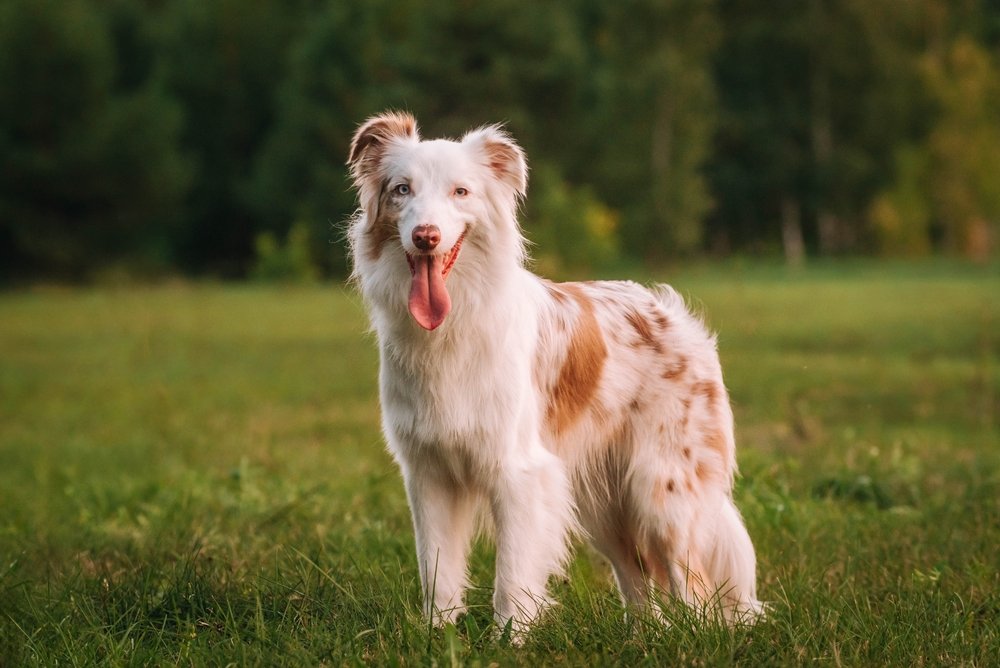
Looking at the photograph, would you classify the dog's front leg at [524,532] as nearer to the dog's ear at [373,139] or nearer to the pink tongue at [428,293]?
the pink tongue at [428,293]

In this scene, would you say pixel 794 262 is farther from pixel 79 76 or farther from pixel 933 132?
pixel 79 76

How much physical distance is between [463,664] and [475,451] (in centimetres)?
85

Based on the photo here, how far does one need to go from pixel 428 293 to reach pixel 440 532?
37.5 inches

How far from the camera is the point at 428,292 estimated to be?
14.0 ft

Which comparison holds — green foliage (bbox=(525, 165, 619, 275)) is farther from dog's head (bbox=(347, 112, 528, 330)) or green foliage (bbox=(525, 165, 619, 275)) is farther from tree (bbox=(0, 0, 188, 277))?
dog's head (bbox=(347, 112, 528, 330))

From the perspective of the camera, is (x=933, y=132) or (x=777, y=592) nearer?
(x=777, y=592)

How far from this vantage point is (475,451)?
437 centimetres

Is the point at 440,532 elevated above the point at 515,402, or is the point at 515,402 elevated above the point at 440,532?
the point at 515,402

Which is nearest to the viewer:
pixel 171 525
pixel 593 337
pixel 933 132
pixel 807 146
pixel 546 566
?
pixel 546 566

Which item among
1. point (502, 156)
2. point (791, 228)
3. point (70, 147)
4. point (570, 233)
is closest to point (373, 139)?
point (502, 156)

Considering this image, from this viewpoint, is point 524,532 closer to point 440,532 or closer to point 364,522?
point 440,532

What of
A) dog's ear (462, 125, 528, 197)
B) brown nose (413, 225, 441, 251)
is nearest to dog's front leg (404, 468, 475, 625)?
brown nose (413, 225, 441, 251)

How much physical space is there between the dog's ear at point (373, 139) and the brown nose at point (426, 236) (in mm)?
548

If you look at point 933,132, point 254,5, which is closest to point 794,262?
point 933,132
